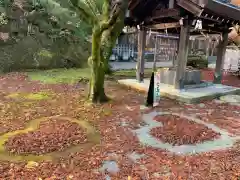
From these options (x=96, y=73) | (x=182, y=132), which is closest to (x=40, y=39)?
(x=96, y=73)

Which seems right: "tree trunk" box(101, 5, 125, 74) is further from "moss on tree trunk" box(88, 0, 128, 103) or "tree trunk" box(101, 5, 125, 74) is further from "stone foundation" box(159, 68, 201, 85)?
"stone foundation" box(159, 68, 201, 85)

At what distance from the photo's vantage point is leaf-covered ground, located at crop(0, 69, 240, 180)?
3666 mm

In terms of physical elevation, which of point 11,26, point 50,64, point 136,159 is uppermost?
point 11,26

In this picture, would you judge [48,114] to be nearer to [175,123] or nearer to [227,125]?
[175,123]

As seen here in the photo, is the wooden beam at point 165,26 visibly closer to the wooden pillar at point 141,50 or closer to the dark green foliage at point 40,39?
the wooden pillar at point 141,50

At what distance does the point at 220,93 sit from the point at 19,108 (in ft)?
23.4

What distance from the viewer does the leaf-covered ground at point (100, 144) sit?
367 cm

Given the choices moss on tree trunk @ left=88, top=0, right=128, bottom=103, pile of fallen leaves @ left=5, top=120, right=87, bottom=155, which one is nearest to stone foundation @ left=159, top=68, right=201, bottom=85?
moss on tree trunk @ left=88, top=0, right=128, bottom=103

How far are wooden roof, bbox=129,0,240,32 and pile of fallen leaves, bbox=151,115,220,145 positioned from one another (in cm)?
373

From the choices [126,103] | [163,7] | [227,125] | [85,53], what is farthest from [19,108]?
[85,53]

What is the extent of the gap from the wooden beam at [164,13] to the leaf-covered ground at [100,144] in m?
3.24

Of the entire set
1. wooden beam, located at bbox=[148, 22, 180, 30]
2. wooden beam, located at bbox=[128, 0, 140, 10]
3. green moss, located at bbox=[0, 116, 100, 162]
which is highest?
wooden beam, located at bbox=[128, 0, 140, 10]

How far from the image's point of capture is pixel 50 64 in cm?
1380

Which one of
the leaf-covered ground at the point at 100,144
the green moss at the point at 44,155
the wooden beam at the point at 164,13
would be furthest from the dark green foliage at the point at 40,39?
the green moss at the point at 44,155
